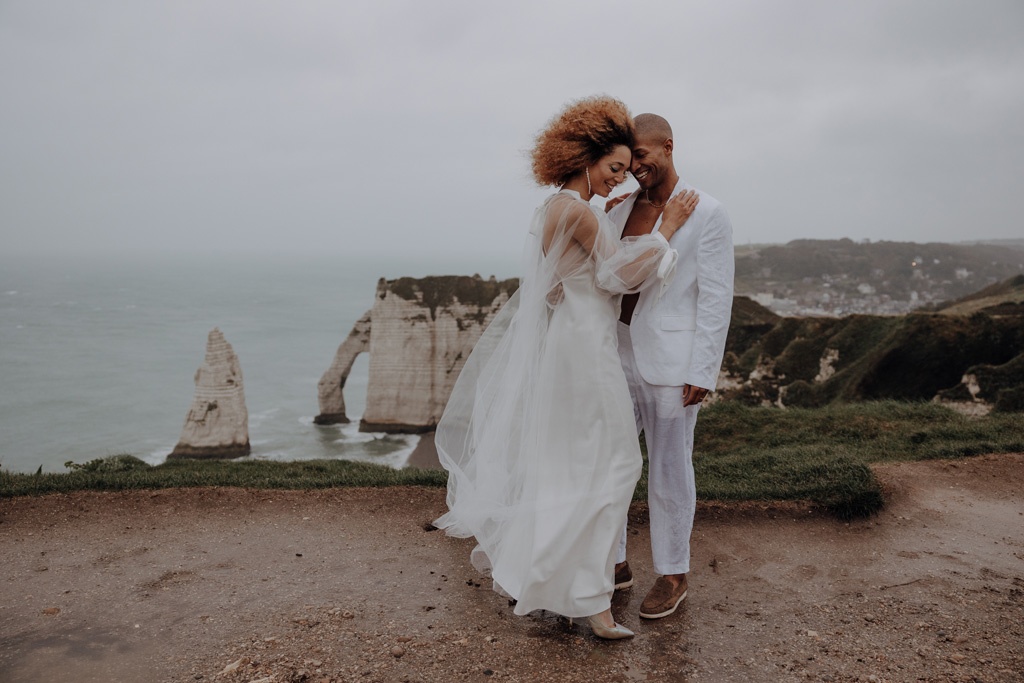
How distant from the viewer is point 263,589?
15.7 feet

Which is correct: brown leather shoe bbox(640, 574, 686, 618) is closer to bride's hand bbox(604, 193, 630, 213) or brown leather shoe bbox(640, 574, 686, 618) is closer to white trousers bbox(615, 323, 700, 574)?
white trousers bbox(615, 323, 700, 574)

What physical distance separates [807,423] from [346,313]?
444 ft

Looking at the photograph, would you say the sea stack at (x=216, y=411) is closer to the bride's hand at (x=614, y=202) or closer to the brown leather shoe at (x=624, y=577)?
the bride's hand at (x=614, y=202)

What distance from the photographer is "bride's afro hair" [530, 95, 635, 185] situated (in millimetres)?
3900

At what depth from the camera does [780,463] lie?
7.20m

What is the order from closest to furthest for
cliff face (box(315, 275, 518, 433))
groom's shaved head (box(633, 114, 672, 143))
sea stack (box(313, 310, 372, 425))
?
groom's shaved head (box(633, 114, 672, 143)), cliff face (box(315, 275, 518, 433)), sea stack (box(313, 310, 372, 425))

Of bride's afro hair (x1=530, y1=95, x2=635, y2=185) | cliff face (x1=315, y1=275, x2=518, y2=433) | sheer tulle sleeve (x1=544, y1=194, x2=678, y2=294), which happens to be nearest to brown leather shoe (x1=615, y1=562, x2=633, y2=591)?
sheer tulle sleeve (x1=544, y1=194, x2=678, y2=294)

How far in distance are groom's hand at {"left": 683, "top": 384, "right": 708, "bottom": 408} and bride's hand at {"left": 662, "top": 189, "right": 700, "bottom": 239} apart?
93cm

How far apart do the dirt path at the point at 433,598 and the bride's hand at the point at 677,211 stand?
97.8 inches

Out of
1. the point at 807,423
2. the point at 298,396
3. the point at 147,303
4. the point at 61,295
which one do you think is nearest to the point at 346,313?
the point at 147,303

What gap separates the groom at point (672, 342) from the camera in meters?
4.08

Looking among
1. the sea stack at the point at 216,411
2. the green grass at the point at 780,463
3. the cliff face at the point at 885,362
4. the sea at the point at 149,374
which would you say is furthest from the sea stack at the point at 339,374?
the green grass at the point at 780,463

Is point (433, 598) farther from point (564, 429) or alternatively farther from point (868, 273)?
point (868, 273)

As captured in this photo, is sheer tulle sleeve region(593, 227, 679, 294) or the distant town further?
the distant town
